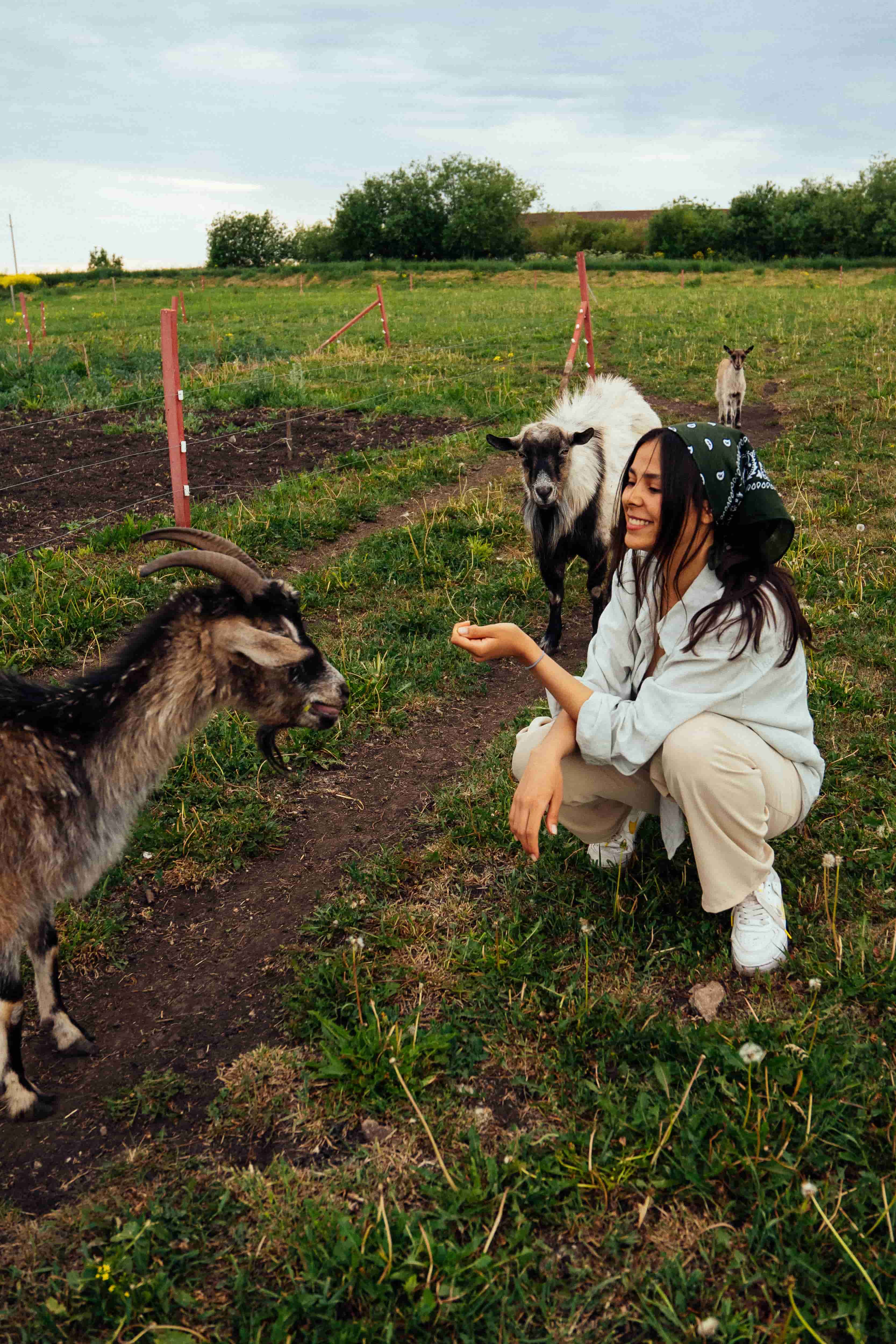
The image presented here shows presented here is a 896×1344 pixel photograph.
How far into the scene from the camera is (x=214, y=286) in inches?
1609

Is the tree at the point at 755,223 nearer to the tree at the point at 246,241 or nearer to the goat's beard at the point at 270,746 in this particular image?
the tree at the point at 246,241

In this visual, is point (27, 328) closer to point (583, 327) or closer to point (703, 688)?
point (583, 327)

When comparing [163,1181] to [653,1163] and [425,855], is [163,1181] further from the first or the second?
[425,855]

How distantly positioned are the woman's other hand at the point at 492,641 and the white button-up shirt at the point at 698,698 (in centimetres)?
31

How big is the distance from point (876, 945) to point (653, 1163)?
112 cm

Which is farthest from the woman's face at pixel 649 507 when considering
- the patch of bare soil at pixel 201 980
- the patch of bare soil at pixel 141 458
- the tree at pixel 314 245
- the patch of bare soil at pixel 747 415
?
the tree at pixel 314 245

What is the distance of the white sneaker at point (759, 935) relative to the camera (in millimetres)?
2814

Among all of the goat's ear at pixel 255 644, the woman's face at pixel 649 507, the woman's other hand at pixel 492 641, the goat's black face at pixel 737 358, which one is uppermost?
the goat's black face at pixel 737 358

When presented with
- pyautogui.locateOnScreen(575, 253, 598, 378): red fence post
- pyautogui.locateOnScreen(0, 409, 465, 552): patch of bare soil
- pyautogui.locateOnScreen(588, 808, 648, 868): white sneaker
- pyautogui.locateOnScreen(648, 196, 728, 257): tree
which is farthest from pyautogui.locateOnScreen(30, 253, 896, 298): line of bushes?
pyautogui.locateOnScreen(588, 808, 648, 868): white sneaker

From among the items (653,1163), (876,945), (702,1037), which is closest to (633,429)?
(876,945)

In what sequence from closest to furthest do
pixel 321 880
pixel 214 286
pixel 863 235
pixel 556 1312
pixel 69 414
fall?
1. pixel 556 1312
2. pixel 321 880
3. pixel 69 414
4. pixel 214 286
5. pixel 863 235

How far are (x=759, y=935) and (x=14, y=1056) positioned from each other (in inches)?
85.1

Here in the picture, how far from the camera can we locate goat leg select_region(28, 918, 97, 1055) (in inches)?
110

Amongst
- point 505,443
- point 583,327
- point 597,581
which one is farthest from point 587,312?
point 597,581
